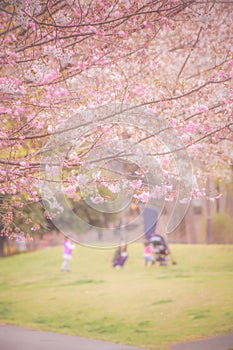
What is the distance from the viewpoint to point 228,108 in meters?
7.91

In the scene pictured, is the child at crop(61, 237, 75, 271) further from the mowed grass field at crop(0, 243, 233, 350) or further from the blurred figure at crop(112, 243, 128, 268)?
the blurred figure at crop(112, 243, 128, 268)

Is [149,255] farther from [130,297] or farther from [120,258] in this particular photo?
[130,297]

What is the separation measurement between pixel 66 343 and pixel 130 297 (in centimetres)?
533

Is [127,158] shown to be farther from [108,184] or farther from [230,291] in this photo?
[230,291]

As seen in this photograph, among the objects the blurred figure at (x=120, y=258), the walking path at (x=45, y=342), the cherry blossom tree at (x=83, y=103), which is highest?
the cherry blossom tree at (x=83, y=103)

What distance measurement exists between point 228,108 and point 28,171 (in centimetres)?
324

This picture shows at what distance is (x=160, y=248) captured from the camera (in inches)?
762

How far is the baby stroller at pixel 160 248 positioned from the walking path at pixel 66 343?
8.39 m

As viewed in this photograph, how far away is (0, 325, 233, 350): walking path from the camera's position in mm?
9211

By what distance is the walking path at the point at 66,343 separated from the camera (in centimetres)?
921

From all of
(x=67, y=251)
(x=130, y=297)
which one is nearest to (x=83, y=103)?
(x=130, y=297)

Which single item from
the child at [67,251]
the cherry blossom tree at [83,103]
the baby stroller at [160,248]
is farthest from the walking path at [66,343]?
the child at [67,251]

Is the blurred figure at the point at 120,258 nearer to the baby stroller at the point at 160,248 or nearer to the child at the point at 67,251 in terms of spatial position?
the baby stroller at the point at 160,248

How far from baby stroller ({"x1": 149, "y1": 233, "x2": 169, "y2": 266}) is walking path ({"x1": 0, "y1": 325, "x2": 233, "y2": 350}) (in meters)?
8.39
